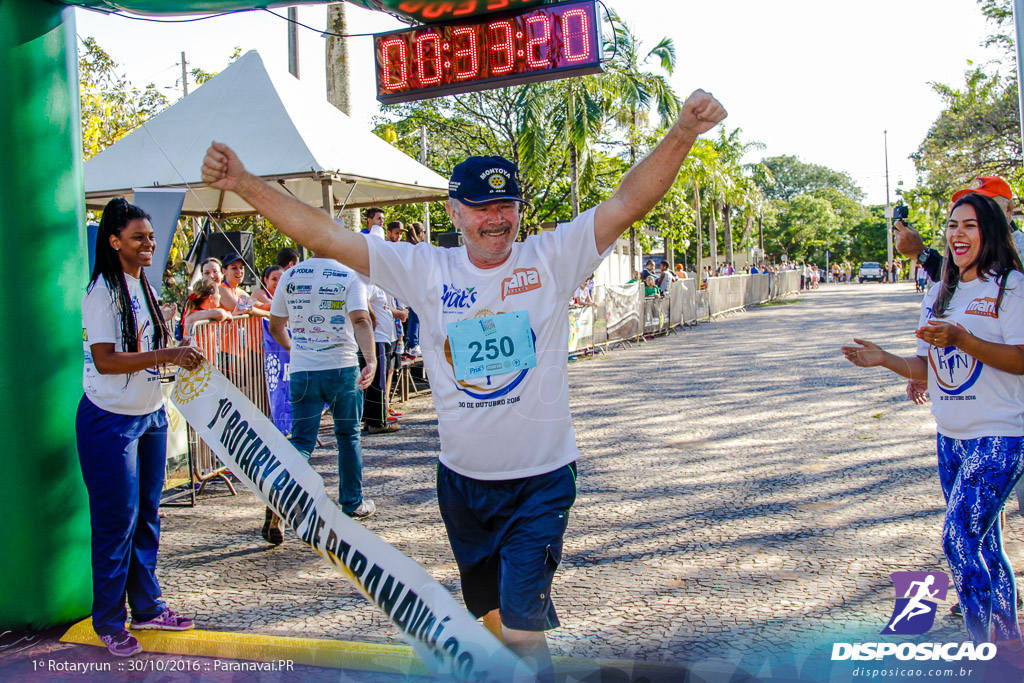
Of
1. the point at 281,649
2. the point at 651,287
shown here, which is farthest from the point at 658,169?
the point at 651,287

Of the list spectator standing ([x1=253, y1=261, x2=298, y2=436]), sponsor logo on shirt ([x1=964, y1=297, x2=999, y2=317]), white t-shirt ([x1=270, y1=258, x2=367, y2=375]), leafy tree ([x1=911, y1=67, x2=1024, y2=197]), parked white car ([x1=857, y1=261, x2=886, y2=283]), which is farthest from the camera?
parked white car ([x1=857, y1=261, x2=886, y2=283])

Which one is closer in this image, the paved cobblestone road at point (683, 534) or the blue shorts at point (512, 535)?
the blue shorts at point (512, 535)

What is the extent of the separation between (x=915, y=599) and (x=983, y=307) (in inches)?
62.7

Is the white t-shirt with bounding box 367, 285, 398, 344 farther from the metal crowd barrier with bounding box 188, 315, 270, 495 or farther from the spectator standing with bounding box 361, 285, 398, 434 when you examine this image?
the metal crowd barrier with bounding box 188, 315, 270, 495

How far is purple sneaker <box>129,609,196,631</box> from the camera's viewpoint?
3.96 m

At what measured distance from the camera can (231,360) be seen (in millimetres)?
7844

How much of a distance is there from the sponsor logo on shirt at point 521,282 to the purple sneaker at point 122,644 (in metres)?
2.47

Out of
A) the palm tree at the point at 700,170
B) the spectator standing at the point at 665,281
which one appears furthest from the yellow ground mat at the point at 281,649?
the palm tree at the point at 700,170

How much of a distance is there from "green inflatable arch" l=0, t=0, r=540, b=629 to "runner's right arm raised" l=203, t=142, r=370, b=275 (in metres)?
1.84

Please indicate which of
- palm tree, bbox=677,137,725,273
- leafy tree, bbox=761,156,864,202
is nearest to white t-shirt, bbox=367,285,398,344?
palm tree, bbox=677,137,725,273

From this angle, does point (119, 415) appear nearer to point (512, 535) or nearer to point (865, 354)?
point (512, 535)

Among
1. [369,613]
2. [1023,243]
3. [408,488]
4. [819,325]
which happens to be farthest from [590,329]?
[369,613]

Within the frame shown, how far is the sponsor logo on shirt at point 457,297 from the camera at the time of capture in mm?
2920

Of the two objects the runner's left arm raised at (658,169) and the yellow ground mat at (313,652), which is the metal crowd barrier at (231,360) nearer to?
the yellow ground mat at (313,652)
